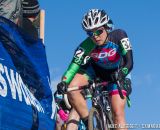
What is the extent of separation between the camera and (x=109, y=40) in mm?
8117

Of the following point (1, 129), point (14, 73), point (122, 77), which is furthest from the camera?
point (122, 77)

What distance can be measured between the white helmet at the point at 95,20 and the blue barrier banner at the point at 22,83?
37.7 inches

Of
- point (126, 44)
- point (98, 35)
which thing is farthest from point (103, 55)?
point (126, 44)

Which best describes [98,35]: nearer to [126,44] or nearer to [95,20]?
[95,20]

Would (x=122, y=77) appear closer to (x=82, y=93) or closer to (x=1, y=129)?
(x=82, y=93)

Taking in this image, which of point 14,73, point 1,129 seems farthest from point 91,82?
point 1,129

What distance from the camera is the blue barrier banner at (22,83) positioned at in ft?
21.0

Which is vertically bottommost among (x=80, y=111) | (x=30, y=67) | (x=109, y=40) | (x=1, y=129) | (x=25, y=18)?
(x=1, y=129)

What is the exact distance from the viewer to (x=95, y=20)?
26.5ft

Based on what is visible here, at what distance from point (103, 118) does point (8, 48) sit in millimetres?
1996

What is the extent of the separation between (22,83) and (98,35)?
1.65 meters

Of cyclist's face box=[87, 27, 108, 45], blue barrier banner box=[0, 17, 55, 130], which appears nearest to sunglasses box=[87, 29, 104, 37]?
cyclist's face box=[87, 27, 108, 45]

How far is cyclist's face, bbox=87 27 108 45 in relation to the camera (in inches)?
312

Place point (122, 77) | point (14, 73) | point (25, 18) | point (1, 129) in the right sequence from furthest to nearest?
point (25, 18)
point (122, 77)
point (14, 73)
point (1, 129)
